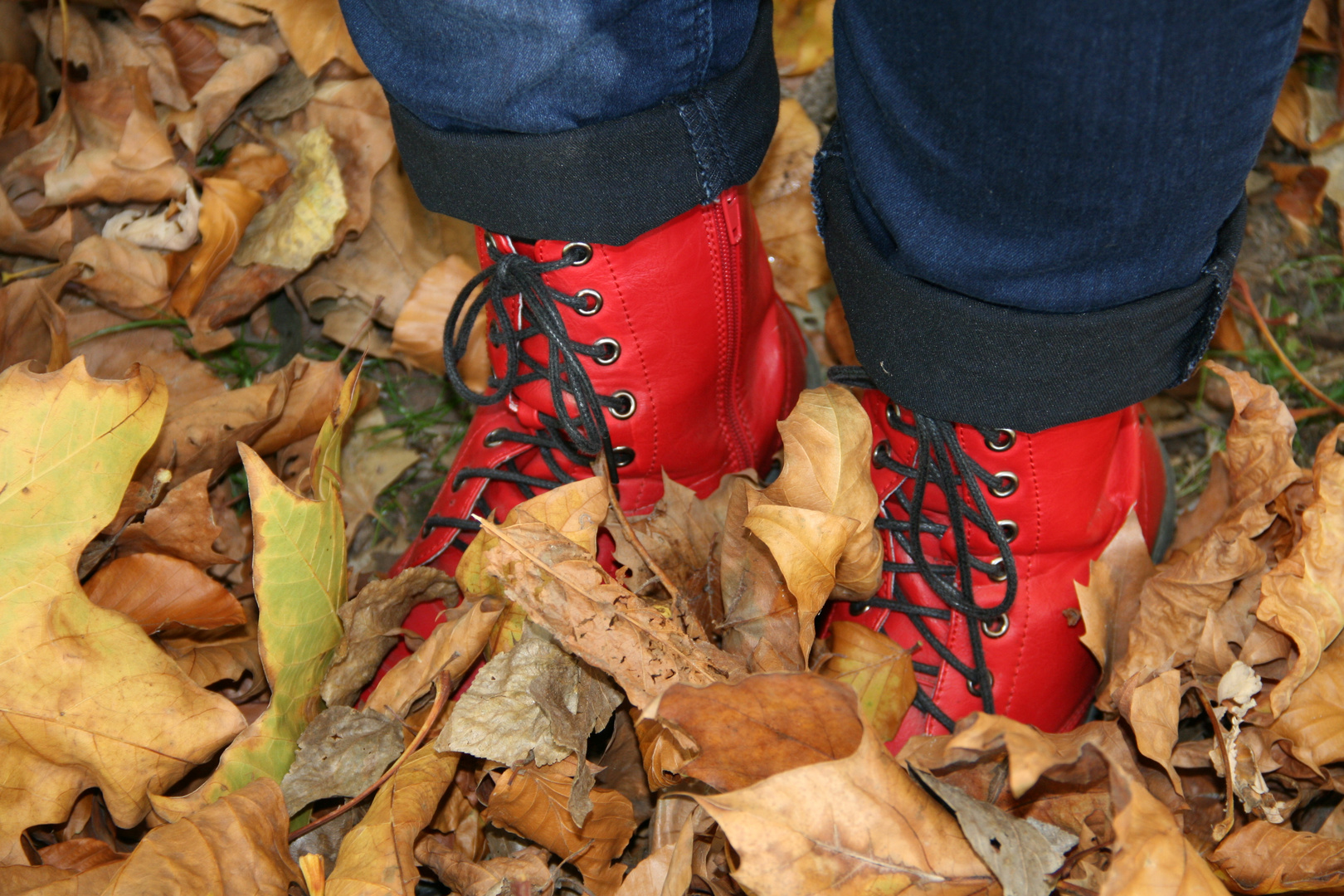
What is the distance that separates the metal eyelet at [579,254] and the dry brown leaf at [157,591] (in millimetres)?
493

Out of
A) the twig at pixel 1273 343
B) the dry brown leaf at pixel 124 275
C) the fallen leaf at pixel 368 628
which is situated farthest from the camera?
the dry brown leaf at pixel 124 275

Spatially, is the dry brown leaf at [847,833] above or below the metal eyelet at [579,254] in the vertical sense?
below

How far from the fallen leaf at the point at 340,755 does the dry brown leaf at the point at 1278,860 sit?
0.76 metres

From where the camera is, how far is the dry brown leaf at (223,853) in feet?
2.66

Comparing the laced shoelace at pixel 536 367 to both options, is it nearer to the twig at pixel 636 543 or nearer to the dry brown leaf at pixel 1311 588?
the twig at pixel 636 543

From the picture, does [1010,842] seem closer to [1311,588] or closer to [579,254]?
[1311,588]

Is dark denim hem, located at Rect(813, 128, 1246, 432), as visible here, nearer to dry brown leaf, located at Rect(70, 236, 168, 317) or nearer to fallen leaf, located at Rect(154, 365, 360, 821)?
fallen leaf, located at Rect(154, 365, 360, 821)

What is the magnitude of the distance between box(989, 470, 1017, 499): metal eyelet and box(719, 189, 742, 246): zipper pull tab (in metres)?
0.36

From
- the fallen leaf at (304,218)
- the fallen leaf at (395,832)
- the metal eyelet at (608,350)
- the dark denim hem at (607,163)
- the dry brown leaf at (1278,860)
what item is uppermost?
the dark denim hem at (607,163)

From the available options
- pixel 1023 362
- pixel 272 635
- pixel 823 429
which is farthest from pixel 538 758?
pixel 1023 362

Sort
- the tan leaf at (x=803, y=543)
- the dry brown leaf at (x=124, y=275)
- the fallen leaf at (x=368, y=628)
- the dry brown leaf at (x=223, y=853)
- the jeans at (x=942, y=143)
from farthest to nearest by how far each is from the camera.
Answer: the dry brown leaf at (x=124, y=275) < the fallen leaf at (x=368, y=628) < the tan leaf at (x=803, y=543) < the dry brown leaf at (x=223, y=853) < the jeans at (x=942, y=143)

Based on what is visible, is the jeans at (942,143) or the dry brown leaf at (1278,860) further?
the dry brown leaf at (1278,860)

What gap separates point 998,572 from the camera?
105 cm

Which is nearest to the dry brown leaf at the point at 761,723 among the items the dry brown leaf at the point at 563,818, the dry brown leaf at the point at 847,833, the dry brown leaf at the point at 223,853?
the dry brown leaf at the point at 847,833
